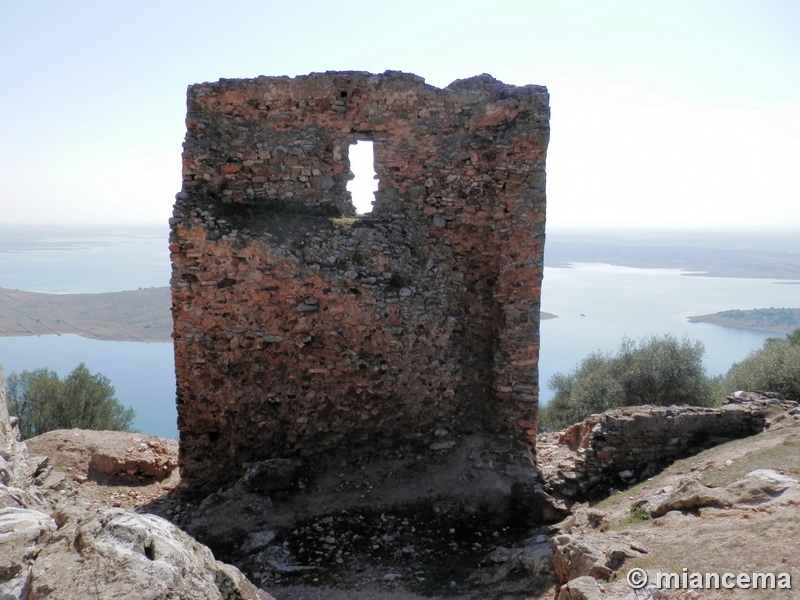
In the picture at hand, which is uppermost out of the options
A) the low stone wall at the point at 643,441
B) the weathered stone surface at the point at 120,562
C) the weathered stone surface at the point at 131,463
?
the weathered stone surface at the point at 120,562

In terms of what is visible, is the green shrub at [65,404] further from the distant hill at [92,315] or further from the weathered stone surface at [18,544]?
the distant hill at [92,315]

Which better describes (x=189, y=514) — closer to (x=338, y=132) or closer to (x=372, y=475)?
(x=372, y=475)

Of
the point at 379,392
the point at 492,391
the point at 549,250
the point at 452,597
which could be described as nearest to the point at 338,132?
the point at 379,392

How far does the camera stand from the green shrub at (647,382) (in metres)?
14.6

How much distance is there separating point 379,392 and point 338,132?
161 inches

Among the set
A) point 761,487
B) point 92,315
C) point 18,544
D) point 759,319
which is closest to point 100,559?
point 18,544

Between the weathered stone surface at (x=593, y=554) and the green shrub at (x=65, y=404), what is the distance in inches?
561

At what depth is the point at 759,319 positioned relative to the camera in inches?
1695

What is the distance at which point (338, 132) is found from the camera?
27.3ft

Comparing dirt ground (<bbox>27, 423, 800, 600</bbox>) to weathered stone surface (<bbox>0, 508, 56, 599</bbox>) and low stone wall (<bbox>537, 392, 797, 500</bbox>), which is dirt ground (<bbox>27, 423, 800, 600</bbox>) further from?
weathered stone surface (<bbox>0, 508, 56, 599</bbox>)

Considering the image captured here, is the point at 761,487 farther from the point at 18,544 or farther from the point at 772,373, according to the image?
the point at 772,373

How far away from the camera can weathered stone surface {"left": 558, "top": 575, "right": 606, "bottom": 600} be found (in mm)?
4105

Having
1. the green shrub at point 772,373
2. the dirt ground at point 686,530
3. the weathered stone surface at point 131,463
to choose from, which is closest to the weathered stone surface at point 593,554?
the dirt ground at point 686,530

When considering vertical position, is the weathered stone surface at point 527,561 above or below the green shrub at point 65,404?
above
